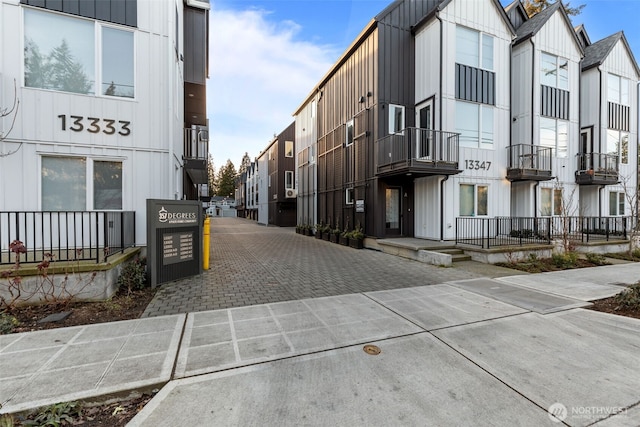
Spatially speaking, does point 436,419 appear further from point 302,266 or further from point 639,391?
point 302,266

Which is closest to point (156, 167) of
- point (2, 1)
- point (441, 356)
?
point (2, 1)

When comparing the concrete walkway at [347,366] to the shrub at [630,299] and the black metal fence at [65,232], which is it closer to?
the shrub at [630,299]

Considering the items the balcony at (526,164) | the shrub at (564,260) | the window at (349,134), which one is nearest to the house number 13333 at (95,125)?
the window at (349,134)

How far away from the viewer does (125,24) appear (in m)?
7.19

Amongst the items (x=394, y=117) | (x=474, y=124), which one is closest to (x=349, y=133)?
(x=394, y=117)

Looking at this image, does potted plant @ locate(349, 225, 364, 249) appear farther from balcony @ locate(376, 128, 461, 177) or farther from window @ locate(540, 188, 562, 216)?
window @ locate(540, 188, 562, 216)

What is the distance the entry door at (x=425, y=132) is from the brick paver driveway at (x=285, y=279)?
14.1ft

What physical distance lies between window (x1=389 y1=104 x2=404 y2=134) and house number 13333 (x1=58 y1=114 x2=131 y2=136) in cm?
953

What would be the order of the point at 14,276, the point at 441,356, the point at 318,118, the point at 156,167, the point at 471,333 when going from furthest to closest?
the point at 318,118 < the point at 156,167 < the point at 14,276 < the point at 471,333 < the point at 441,356

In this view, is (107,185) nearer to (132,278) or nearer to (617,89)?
(132,278)

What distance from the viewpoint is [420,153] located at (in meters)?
11.3

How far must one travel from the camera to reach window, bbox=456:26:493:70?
11.6 meters

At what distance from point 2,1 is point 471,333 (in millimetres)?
11192

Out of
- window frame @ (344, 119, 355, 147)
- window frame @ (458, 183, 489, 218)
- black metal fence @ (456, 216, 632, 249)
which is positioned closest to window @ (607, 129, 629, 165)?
black metal fence @ (456, 216, 632, 249)
